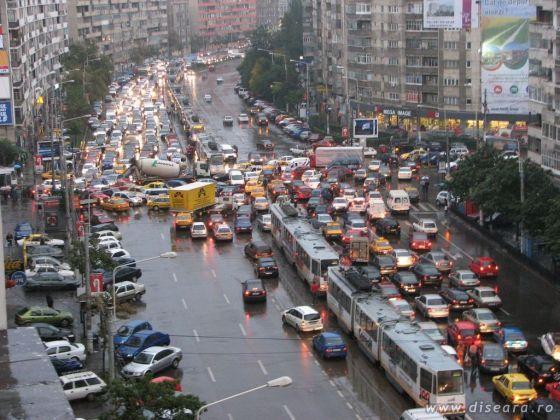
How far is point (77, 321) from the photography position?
60.4 m

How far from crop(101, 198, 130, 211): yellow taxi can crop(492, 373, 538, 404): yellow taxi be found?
152 feet

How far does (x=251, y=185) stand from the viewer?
95062mm

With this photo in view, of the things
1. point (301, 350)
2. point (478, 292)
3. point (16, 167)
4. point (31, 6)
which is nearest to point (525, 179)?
point (478, 292)

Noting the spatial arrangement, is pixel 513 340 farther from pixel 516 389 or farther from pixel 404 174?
pixel 404 174

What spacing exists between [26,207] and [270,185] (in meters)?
18.0

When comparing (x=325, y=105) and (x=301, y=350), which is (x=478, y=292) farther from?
(x=325, y=105)

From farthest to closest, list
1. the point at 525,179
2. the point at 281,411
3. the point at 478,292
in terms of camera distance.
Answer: the point at 525,179, the point at 478,292, the point at 281,411

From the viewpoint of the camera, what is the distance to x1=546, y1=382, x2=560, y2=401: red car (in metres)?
45.7

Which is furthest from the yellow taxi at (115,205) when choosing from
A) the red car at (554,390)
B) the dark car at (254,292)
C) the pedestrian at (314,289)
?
the red car at (554,390)

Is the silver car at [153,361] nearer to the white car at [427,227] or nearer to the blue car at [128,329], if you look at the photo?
the blue car at [128,329]

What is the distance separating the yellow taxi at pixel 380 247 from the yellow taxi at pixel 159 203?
71.1 feet

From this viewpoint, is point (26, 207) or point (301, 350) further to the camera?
point (26, 207)

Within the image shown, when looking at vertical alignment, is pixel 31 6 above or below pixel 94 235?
above

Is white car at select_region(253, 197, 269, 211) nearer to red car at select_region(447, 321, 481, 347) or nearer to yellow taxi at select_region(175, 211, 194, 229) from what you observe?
yellow taxi at select_region(175, 211, 194, 229)
